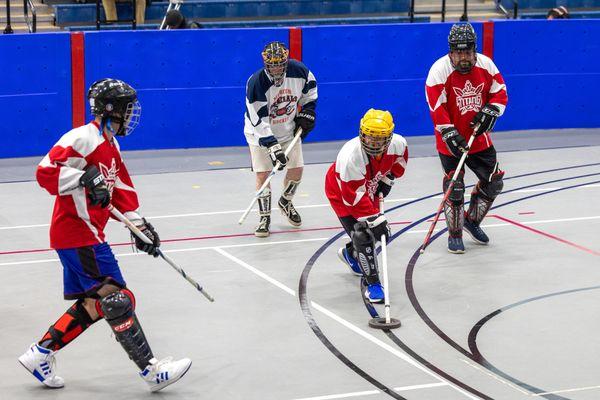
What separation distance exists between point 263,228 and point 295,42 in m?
5.24

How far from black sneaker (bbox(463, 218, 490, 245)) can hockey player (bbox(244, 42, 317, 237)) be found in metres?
1.83

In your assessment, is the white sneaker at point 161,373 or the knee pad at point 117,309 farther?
the white sneaker at point 161,373

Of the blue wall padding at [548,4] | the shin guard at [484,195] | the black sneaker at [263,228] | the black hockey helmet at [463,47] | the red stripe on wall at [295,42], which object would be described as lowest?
the black sneaker at [263,228]

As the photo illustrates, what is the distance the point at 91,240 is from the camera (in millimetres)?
6836

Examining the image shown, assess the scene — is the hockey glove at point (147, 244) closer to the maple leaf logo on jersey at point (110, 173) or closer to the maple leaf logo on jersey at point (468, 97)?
the maple leaf logo on jersey at point (110, 173)

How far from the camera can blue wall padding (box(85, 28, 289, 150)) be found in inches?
579

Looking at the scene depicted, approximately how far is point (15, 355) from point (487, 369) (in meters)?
3.35

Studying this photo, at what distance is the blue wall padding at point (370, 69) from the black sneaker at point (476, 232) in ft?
18.0

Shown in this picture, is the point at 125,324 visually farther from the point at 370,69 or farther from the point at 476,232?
the point at 370,69

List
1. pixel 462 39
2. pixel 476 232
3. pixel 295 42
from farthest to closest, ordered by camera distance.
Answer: pixel 295 42
pixel 476 232
pixel 462 39

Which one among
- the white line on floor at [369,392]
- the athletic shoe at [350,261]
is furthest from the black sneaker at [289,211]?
the white line on floor at [369,392]

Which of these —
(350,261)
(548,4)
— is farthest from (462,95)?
(548,4)

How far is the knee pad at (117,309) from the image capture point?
21.9 feet

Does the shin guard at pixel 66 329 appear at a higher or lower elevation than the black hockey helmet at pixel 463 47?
lower
